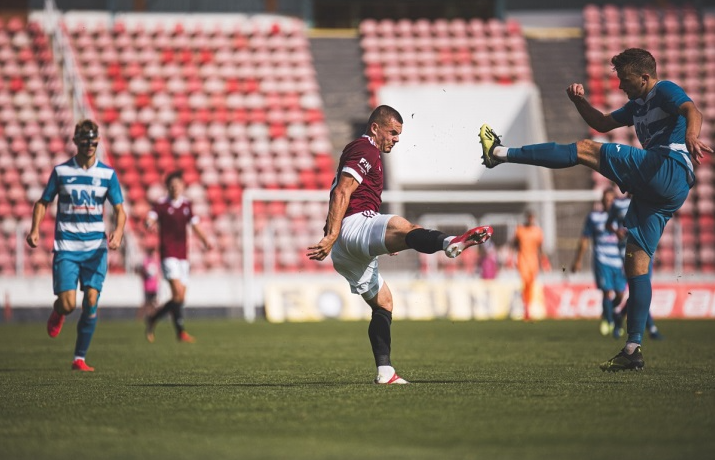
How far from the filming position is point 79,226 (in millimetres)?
10344

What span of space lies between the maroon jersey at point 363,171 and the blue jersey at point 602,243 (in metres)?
9.09

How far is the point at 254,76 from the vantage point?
29.4 m

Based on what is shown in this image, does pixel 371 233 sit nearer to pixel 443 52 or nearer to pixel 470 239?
pixel 470 239

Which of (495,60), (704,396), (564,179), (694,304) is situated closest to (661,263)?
(694,304)

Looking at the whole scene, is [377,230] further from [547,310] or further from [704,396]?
[547,310]

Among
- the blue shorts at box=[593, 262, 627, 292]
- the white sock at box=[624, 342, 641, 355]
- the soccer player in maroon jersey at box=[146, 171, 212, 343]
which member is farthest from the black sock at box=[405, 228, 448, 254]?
the blue shorts at box=[593, 262, 627, 292]

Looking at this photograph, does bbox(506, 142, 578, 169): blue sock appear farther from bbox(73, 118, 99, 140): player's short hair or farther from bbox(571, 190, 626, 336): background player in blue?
bbox(571, 190, 626, 336): background player in blue

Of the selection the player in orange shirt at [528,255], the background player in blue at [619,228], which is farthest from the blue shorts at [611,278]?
the player in orange shirt at [528,255]

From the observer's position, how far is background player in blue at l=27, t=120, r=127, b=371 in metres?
10.2

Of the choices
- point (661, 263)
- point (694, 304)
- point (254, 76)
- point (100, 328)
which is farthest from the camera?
point (254, 76)

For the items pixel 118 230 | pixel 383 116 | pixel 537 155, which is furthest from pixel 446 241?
pixel 118 230

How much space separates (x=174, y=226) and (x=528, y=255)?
27.7 feet

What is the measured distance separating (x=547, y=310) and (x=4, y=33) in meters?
16.9

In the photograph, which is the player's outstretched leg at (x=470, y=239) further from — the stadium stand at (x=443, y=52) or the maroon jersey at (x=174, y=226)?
the stadium stand at (x=443, y=52)
